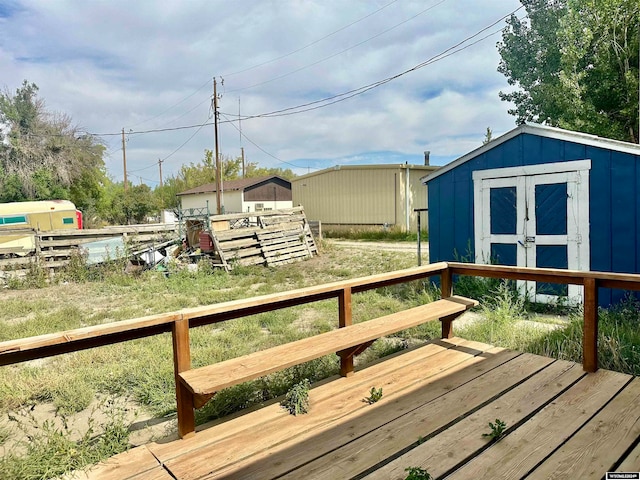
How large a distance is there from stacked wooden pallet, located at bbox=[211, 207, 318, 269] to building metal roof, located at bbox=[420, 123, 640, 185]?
18.5 feet

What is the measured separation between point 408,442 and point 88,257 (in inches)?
387

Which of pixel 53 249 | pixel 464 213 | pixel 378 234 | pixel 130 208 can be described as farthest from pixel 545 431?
pixel 130 208

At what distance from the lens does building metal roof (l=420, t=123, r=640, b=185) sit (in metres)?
5.12

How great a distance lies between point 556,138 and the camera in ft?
18.6

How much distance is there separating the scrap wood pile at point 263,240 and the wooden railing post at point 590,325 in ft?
27.5

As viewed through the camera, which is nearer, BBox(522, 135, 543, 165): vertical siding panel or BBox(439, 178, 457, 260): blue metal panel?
BBox(522, 135, 543, 165): vertical siding panel

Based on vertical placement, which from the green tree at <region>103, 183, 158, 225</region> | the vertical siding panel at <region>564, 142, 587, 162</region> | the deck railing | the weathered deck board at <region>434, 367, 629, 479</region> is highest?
the green tree at <region>103, 183, 158, 225</region>

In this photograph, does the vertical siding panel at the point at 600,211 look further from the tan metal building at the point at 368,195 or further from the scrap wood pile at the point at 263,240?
the tan metal building at the point at 368,195

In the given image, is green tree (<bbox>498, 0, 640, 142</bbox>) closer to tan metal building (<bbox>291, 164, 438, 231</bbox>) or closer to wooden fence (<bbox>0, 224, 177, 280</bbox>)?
tan metal building (<bbox>291, 164, 438, 231</bbox>)

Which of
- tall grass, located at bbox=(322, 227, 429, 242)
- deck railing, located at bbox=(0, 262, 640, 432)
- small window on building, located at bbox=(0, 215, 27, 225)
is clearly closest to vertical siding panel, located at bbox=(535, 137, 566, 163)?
deck railing, located at bbox=(0, 262, 640, 432)

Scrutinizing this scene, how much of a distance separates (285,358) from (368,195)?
56.6ft

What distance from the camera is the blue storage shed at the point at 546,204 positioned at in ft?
17.0

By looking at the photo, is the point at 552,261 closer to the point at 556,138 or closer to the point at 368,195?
the point at 556,138

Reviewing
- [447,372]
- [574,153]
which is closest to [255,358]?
[447,372]
